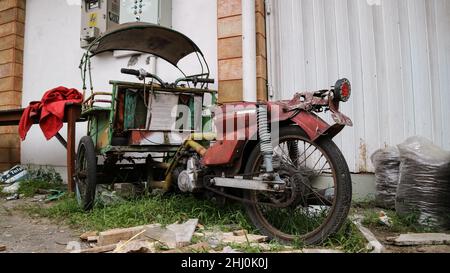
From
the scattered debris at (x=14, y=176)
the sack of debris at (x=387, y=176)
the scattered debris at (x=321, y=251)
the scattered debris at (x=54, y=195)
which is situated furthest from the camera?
the scattered debris at (x=14, y=176)

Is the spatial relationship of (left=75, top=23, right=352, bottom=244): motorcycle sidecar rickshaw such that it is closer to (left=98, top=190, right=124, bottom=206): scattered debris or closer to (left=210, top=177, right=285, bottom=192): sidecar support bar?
(left=210, top=177, right=285, bottom=192): sidecar support bar

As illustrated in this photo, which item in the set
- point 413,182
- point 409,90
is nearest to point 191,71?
point 409,90

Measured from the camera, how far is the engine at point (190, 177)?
2.94 m

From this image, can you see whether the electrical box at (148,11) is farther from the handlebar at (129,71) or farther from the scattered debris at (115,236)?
the scattered debris at (115,236)

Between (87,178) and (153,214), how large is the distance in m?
0.80

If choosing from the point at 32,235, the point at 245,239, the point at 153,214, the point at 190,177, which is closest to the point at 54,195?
the point at 32,235

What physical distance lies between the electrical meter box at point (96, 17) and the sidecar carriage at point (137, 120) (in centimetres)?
188

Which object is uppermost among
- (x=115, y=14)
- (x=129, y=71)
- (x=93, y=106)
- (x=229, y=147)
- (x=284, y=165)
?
(x=115, y=14)

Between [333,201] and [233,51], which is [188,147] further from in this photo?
[233,51]

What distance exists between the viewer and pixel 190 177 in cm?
297

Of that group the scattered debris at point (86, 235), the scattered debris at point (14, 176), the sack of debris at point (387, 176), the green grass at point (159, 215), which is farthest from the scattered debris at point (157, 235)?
the scattered debris at point (14, 176)

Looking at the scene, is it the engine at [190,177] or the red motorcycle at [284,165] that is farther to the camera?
the engine at [190,177]

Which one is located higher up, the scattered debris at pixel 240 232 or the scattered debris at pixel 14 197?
the scattered debris at pixel 14 197

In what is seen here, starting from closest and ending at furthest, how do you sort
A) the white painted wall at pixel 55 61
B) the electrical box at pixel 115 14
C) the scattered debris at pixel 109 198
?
the scattered debris at pixel 109 198
the electrical box at pixel 115 14
the white painted wall at pixel 55 61
